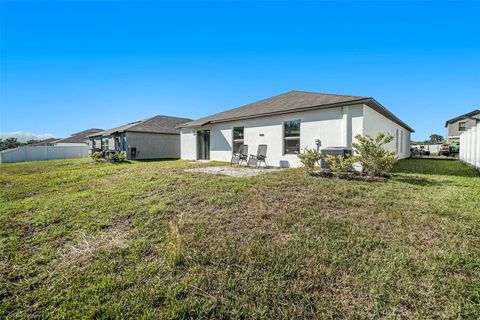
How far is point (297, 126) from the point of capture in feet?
31.4

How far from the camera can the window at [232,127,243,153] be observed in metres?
11.9

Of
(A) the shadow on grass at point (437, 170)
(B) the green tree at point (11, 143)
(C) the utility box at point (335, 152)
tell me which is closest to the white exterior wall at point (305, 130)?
(C) the utility box at point (335, 152)

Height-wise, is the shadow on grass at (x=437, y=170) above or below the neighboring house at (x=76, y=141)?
below

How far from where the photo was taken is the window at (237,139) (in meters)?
11.9

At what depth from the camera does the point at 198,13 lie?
8.76m

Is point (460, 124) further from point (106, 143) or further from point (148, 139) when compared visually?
point (106, 143)

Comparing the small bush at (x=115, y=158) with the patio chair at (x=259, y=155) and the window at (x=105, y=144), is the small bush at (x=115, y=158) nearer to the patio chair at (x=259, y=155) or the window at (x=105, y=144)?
the window at (x=105, y=144)

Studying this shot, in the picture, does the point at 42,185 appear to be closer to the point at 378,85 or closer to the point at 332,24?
the point at 332,24

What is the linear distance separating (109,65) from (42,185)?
7.83 meters

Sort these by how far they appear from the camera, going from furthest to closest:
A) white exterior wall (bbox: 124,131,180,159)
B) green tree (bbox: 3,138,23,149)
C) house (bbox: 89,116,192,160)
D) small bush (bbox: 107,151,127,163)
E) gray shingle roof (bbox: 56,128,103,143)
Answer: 1. green tree (bbox: 3,138,23,149)
2. gray shingle roof (bbox: 56,128,103,143)
3. white exterior wall (bbox: 124,131,180,159)
4. house (bbox: 89,116,192,160)
5. small bush (bbox: 107,151,127,163)

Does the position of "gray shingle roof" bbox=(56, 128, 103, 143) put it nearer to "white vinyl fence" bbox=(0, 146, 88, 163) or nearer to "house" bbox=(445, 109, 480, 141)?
"white vinyl fence" bbox=(0, 146, 88, 163)

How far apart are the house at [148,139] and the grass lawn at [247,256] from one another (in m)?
14.9

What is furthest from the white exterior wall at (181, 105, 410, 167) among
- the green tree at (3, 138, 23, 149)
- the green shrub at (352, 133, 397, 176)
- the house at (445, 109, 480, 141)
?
the green tree at (3, 138, 23, 149)

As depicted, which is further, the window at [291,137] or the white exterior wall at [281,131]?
the window at [291,137]
